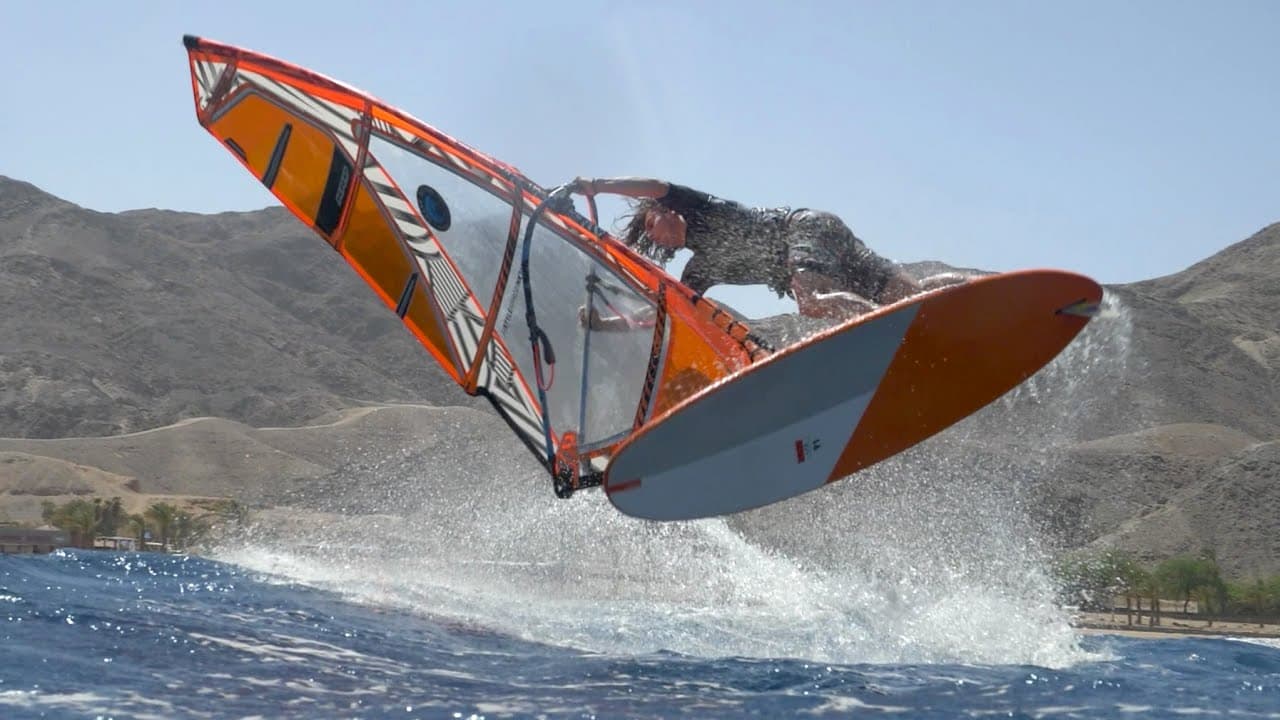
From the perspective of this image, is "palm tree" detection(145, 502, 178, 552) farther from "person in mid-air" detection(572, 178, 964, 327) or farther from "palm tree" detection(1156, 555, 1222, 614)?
"person in mid-air" detection(572, 178, 964, 327)

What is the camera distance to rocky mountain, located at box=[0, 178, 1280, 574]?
192ft

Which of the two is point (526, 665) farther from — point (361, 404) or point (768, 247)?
point (361, 404)

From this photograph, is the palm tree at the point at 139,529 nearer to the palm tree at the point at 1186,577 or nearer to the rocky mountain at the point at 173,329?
the palm tree at the point at 1186,577

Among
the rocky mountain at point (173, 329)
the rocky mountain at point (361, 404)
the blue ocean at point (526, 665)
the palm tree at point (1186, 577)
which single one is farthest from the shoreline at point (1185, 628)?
the rocky mountain at point (173, 329)

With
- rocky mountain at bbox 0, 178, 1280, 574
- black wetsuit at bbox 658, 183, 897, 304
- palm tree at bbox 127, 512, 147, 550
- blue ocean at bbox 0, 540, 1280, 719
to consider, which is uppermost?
rocky mountain at bbox 0, 178, 1280, 574

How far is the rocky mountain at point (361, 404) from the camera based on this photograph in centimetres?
5838

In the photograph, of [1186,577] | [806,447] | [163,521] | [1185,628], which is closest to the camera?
[806,447]

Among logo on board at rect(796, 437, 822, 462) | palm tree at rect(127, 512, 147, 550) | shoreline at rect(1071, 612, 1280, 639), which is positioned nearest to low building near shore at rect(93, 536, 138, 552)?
palm tree at rect(127, 512, 147, 550)

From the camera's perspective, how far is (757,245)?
10781mm

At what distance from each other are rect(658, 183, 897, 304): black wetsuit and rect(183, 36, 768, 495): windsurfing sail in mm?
841

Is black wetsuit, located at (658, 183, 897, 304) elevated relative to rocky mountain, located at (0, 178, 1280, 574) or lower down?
lower down

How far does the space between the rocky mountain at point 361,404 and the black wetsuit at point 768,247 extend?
2.07 meters

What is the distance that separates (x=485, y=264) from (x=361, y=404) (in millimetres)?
113365

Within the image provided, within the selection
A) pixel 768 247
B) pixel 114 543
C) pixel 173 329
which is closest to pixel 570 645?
pixel 768 247
